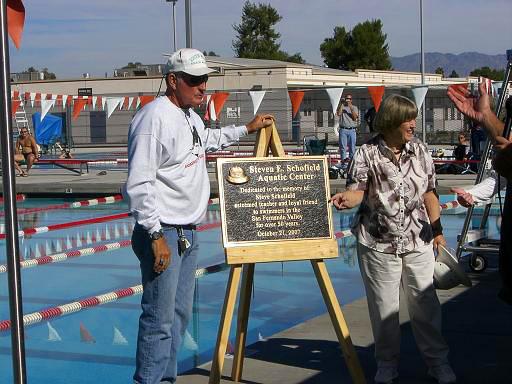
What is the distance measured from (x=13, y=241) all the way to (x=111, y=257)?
935 cm

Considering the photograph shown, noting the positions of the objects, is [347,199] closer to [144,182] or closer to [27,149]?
[144,182]

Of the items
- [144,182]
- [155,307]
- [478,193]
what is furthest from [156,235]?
[478,193]

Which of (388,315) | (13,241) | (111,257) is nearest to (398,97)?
(388,315)

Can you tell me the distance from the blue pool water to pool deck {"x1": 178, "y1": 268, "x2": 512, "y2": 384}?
717mm

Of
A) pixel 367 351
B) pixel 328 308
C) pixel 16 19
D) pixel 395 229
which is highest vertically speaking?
pixel 16 19

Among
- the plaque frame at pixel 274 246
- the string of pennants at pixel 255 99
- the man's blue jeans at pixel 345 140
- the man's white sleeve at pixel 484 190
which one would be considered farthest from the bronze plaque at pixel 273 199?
the man's blue jeans at pixel 345 140

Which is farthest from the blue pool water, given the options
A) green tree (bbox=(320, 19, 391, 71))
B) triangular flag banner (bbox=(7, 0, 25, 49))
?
green tree (bbox=(320, 19, 391, 71))

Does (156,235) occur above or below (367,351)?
above

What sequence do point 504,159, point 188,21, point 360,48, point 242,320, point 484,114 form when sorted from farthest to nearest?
1. point 360,48
2. point 188,21
3. point 242,320
4. point 484,114
5. point 504,159

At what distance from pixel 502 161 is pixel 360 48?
8383 centimetres

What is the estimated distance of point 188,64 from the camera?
16.5 feet

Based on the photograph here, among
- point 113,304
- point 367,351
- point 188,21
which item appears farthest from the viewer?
point 188,21

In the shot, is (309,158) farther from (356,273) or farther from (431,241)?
(356,273)

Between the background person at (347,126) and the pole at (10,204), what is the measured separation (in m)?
18.2
